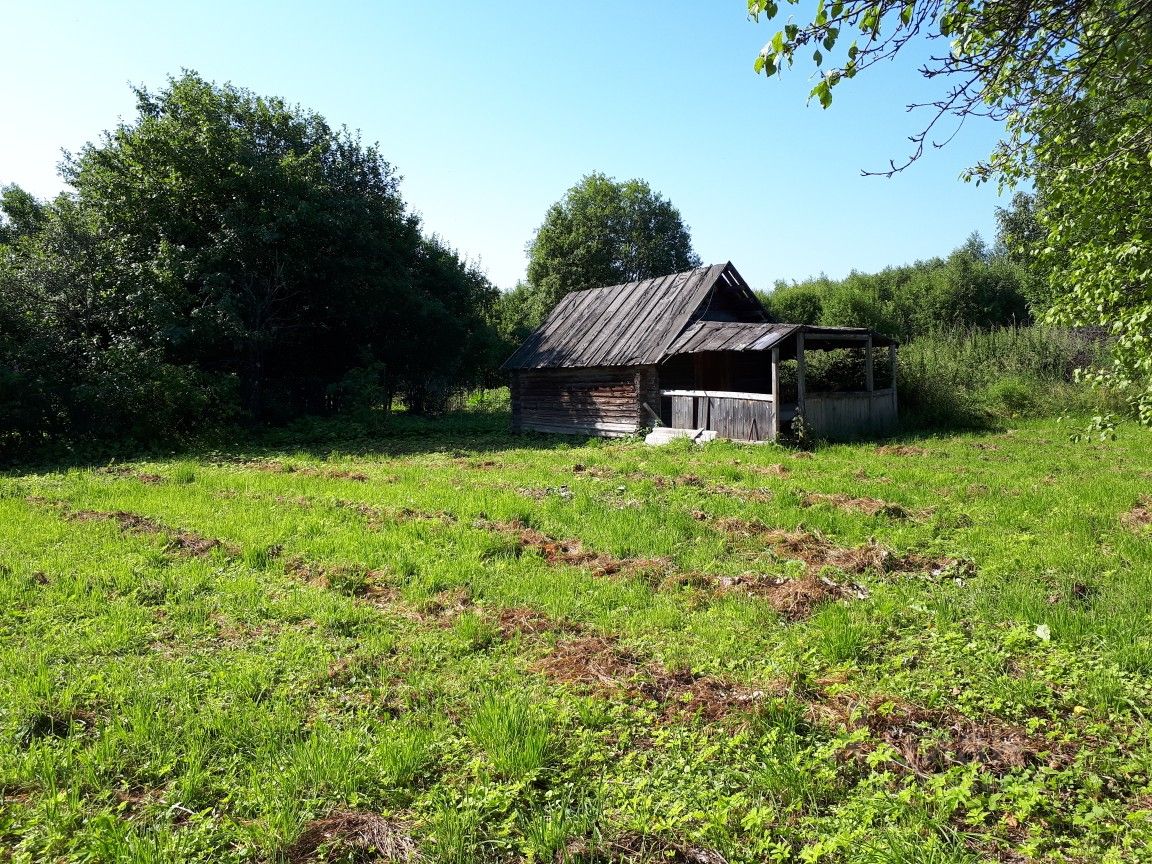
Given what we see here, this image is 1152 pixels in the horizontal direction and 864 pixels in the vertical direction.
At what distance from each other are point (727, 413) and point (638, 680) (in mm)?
13326

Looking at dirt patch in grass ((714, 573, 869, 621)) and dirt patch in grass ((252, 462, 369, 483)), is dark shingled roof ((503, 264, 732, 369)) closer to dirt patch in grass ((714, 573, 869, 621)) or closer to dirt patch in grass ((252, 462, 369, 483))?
dirt patch in grass ((252, 462, 369, 483))

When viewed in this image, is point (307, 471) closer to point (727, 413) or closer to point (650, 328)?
point (727, 413)

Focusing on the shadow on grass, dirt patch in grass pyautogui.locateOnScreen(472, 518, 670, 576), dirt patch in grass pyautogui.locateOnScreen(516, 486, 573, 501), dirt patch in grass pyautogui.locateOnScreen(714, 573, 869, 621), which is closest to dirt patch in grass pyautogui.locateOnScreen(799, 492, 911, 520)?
dirt patch in grass pyautogui.locateOnScreen(714, 573, 869, 621)

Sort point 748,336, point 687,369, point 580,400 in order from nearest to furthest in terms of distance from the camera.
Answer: point 748,336, point 687,369, point 580,400

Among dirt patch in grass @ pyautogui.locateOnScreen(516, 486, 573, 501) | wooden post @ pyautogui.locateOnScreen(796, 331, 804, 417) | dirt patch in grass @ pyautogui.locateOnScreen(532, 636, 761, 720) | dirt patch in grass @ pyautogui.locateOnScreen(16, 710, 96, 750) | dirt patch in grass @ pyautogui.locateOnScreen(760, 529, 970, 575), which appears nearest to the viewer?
dirt patch in grass @ pyautogui.locateOnScreen(16, 710, 96, 750)

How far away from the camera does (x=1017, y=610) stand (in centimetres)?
531

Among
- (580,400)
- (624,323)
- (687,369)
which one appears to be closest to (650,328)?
(624,323)

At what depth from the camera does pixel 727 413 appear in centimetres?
1728

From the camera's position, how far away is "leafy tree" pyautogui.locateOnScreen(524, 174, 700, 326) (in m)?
49.0

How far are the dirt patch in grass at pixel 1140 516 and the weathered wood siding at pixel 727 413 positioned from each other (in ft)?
26.2

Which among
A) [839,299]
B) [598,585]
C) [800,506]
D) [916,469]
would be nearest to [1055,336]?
[839,299]

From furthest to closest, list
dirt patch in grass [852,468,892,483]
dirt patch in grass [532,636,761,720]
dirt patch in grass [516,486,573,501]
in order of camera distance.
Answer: dirt patch in grass [852,468,892,483]
dirt patch in grass [516,486,573,501]
dirt patch in grass [532,636,761,720]

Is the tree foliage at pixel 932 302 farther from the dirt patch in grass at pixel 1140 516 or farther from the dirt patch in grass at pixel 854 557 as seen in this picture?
the dirt patch in grass at pixel 854 557

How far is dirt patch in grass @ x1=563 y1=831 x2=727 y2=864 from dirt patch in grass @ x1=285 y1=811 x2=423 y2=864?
72cm
